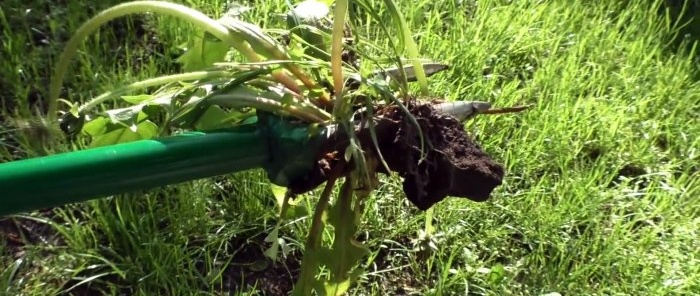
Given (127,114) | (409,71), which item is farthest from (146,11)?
(409,71)

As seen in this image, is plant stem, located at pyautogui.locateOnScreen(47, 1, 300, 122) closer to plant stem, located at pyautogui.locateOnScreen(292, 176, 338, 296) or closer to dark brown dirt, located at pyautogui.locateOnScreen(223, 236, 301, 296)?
plant stem, located at pyautogui.locateOnScreen(292, 176, 338, 296)

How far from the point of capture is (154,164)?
2.94ft

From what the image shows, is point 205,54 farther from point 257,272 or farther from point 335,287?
point 257,272

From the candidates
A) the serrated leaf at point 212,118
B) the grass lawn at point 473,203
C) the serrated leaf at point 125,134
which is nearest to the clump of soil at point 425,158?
the serrated leaf at point 212,118

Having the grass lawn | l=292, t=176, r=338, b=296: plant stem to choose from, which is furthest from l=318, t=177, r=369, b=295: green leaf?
the grass lawn

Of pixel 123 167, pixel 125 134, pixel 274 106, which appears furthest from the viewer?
pixel 125 134

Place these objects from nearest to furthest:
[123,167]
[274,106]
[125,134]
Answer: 1. [123,167]
2. [274,106]
3. [125,134]

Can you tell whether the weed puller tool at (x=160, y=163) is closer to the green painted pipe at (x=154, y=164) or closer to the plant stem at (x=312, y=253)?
the green painted pipe at (x=154, y=164)

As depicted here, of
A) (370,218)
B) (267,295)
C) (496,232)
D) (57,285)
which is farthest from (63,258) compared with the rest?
(496,232)

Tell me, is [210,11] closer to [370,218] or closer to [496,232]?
[370,218]

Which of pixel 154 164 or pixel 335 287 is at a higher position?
pixel 154 164

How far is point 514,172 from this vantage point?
2.00m

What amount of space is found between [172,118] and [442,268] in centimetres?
83

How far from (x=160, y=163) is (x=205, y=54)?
0.34m
